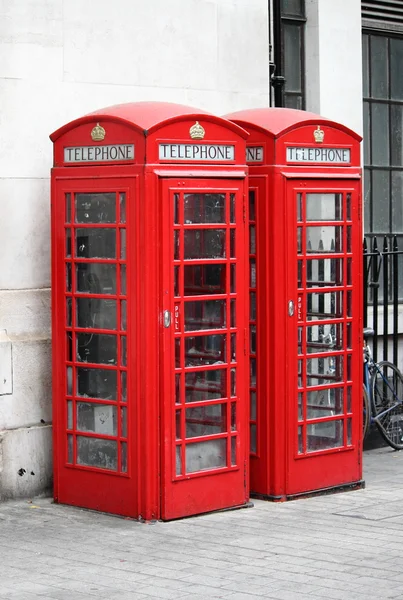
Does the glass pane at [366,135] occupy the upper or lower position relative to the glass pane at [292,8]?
lower

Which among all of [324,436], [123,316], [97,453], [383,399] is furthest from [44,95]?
[383,399]

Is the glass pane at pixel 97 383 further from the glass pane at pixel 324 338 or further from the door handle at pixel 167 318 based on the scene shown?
the glass pane at pixel 324 338

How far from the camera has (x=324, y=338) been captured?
29.7 feet

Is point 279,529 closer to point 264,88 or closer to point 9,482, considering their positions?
point 9,482

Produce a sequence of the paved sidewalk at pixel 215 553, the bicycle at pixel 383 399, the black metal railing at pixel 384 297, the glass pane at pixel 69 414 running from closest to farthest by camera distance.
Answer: the paved sidewalk at pixel 215 553, the glass pane at pixel 69 414, the bicycle at pixel 383 399, the black metal railing at pixel 384 297

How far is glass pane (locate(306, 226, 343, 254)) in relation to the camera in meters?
8.83

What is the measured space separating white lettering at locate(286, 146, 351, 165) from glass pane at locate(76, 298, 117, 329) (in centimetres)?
165

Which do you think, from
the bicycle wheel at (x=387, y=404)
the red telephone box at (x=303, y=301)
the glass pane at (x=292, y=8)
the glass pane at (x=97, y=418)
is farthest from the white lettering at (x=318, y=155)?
the glass pane at (x=292, y=8)

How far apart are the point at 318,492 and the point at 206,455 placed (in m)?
1.11

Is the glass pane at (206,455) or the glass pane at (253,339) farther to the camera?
the glass pane at (253,339)

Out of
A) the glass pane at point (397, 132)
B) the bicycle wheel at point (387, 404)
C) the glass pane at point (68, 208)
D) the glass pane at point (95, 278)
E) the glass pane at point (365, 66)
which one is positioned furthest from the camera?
the glass pane at point (397, 132)

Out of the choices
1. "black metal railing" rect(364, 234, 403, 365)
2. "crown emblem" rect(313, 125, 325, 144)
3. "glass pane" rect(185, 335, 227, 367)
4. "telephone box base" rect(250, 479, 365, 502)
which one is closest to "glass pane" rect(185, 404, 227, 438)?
"glass pane" rect(185, 335, 227, 367)

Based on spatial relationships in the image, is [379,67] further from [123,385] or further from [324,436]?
[123,385]

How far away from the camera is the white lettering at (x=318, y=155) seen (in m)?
8.70
